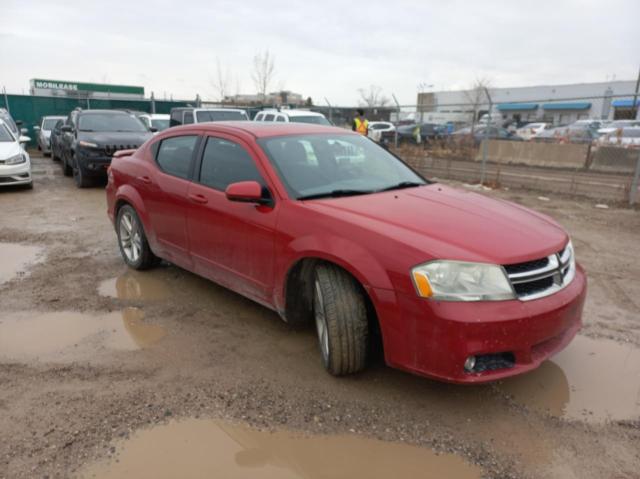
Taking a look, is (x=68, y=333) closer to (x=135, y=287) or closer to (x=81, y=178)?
(x=135, y=287)

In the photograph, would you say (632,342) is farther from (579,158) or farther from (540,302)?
(579,158)

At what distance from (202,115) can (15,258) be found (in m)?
9.32

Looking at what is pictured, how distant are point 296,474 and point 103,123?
11125 millimetres

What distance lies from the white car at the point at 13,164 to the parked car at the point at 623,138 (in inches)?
589

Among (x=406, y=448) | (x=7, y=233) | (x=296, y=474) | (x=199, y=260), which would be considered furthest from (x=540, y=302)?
(x=7, y=233)

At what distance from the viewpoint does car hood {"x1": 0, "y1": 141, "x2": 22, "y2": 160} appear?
10.5 meters

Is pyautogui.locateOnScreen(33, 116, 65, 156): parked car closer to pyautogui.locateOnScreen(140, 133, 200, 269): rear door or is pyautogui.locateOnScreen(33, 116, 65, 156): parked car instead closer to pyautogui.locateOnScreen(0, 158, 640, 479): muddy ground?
pyautogui.locateOnScreen(0, 158, 640, 479): muddy ground

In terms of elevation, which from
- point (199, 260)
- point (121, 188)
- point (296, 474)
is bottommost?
point (296, 474)

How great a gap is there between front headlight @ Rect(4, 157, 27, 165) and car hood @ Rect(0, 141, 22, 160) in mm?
69

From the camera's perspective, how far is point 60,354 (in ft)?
12.0

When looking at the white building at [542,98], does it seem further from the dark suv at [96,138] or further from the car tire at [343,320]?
the car tire at [343,320]

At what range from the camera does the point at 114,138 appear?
1082 cm

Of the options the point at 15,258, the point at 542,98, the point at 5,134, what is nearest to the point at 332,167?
the point at 15,258

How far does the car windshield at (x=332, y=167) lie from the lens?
11.8 feet
